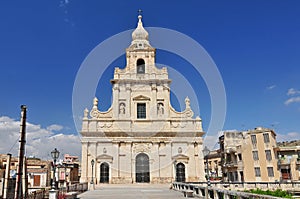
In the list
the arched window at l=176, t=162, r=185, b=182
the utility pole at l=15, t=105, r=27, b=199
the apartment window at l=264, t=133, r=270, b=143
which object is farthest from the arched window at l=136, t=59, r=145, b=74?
the utility pole at l=15, t=105, r=27, b=199

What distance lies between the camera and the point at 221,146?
54.3 metres

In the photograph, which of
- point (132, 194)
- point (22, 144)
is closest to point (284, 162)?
point (132, 194)

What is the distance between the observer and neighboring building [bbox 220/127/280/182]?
41500 mm

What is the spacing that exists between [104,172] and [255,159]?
22.9 metres

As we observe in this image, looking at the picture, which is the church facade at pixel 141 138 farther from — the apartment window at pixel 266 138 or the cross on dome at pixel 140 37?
the apartment window at pixel 266 138

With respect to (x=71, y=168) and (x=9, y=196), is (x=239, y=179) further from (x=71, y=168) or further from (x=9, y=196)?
(x=9, y=196)

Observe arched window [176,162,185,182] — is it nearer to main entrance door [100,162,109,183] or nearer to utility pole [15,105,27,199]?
main entrance door [100,162,109,183]

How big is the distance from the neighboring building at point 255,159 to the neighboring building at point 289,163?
37.8 inches

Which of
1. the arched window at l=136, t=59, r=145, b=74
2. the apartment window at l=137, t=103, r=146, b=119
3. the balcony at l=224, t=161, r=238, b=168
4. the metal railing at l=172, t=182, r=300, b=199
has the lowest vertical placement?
the metal railing at l=172, t=182, r=300, b=199

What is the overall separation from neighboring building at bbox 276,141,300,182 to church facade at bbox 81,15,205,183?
42.9 ft

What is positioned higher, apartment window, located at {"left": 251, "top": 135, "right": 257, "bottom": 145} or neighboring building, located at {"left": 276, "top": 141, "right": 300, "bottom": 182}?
apartment window, located at {"left": 251, "top": 135, "right": 257, "bottom": 145}

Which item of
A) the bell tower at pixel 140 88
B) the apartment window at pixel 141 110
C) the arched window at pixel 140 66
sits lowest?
the apartment window at pixel 141 110

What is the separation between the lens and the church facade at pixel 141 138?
3631 centimetres

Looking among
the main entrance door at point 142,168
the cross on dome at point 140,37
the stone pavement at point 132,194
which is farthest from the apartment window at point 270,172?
the cross on dome at point 140,37
